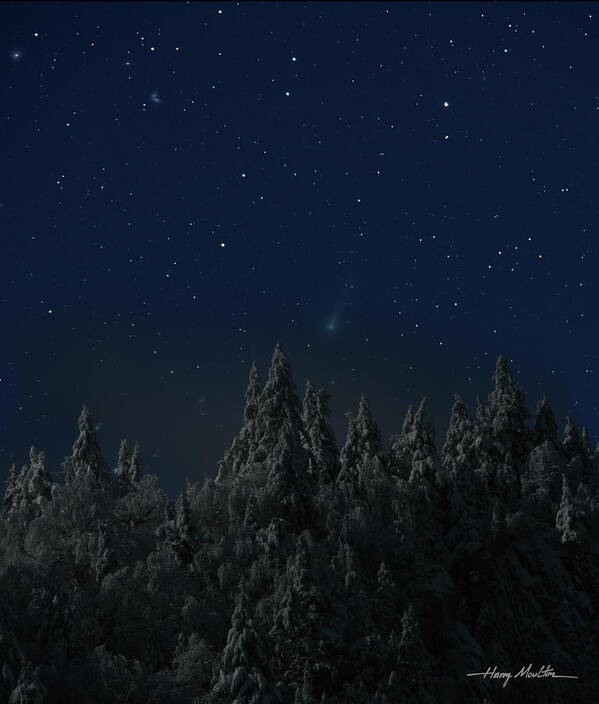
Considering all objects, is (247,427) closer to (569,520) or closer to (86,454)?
(86,454)

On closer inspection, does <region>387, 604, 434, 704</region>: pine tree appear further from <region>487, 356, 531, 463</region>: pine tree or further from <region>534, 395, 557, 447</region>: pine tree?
<region>534, 395, 557, 447</region>: pine tree

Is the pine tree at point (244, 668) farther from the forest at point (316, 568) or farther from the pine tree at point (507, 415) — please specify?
the pine tree at point (507, 415)

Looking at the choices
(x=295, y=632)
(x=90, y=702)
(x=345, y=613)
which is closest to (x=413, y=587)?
(x=345, y=613)

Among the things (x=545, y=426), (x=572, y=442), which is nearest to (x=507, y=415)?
(x=545, y=426)

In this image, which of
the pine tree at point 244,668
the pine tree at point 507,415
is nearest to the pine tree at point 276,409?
the pine tree at point 507,415

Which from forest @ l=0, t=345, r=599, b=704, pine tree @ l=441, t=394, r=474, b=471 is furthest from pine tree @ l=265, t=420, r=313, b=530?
pine tree @ l=441, t=394, r=474, b=471

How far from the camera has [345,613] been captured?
4247cm

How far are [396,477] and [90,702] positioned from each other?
3047 cm

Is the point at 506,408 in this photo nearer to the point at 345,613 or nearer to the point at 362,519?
the point at 362,519

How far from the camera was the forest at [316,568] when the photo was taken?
3722 centimetres

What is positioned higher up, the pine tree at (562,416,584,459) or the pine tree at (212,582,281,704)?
the pine tree at (562,416,584,459)
